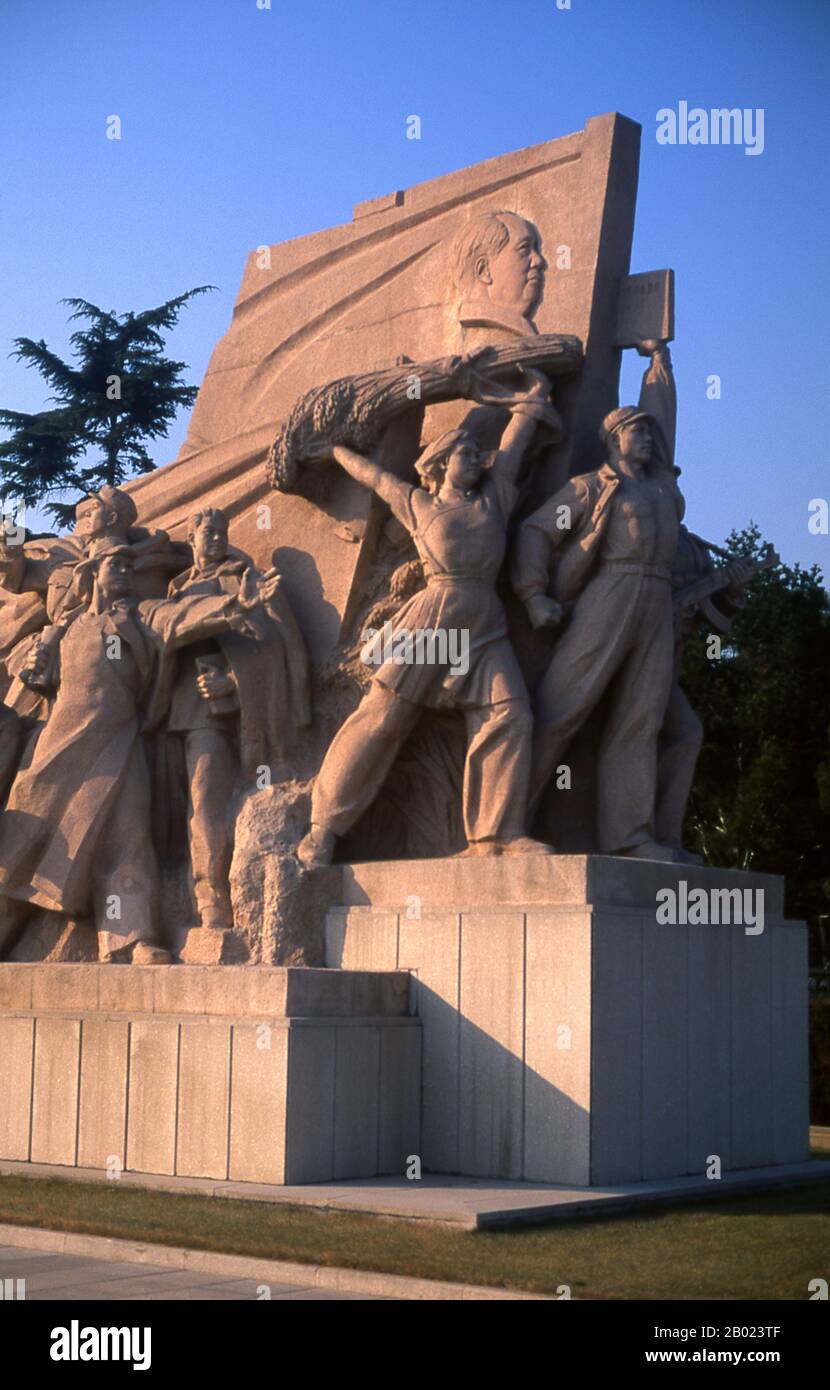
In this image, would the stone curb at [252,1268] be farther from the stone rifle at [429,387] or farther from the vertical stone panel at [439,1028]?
the stone rifle at [429,387]

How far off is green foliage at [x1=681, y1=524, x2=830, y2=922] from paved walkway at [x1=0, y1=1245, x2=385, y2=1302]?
1973 centimetres

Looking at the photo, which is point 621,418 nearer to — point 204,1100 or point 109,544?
point 109,544

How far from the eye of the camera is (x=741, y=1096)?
10445 millimetres

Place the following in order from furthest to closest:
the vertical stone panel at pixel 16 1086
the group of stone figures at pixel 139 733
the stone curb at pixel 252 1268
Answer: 1. the group of stone figures at pixel 139 733
2. the vertical stone panel at pixel 16 1086
3. the stone curb at pixel 252 1268

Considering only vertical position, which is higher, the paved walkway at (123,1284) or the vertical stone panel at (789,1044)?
the vertical stone panel at (789,1044)

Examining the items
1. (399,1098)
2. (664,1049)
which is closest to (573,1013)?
(664,1049)

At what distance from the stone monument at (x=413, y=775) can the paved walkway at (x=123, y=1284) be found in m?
2.08

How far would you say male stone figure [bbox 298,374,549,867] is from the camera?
1035 cm

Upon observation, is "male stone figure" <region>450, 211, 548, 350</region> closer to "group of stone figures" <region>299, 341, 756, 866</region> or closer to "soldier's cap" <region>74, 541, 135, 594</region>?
"group of stone figures" <region>299, 341, 756, 866</region>

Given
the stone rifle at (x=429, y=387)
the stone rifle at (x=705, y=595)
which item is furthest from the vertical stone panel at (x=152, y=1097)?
the stone rifle at (x=705, y=595)

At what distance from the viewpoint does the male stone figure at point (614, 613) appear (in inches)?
417

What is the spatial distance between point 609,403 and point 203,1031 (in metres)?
4.76

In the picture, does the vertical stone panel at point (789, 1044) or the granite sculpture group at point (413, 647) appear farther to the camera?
the vertical stone panel at point (789, 1044)

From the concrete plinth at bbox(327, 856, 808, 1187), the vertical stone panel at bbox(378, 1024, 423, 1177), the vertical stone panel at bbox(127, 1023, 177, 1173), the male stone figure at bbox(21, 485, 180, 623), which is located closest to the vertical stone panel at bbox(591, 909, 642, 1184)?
the concrete plinth at bbox(327, 856, 808, 1187)
